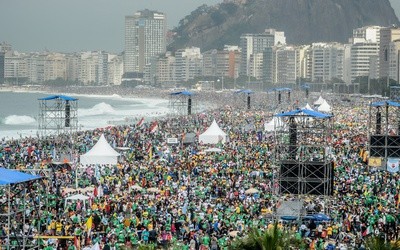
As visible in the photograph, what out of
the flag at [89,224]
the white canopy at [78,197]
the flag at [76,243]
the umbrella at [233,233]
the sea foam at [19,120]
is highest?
the white canopy at [78,197]

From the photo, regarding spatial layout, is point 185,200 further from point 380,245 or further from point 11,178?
point 380,245

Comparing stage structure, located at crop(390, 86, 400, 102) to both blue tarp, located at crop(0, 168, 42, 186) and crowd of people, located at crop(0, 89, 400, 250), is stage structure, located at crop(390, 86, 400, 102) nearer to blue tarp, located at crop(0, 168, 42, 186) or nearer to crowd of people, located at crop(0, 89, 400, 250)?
crowd of people, located at crop(0, 89, 400, 250)

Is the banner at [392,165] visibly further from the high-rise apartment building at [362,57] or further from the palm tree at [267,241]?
the high-rise apartment building at [362,57]

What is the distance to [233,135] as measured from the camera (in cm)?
4838

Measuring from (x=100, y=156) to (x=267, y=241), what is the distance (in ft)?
68.8

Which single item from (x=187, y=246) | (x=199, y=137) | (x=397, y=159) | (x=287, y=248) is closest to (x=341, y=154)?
(x=397, y=159)

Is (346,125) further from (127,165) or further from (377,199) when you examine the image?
(377,199)

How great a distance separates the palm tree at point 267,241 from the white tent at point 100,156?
19.7m

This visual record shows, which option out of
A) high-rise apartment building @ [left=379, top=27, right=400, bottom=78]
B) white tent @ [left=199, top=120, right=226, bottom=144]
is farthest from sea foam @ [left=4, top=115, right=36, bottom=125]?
high-rise apartment building @ [left=379, top=27, right=400, bottom=78]

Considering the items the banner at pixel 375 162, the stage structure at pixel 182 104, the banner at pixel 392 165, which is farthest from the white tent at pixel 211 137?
the stage structure at pixel 182 104

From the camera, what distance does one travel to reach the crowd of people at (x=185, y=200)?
70.9ft

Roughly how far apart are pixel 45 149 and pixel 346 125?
22.1 m

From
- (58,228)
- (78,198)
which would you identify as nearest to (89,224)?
(58,228)

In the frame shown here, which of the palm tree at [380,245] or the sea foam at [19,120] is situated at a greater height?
the palm tree at [380,245]
